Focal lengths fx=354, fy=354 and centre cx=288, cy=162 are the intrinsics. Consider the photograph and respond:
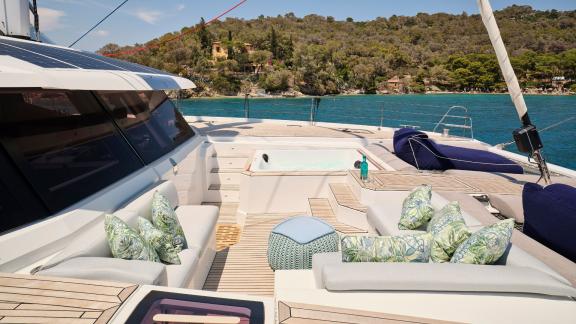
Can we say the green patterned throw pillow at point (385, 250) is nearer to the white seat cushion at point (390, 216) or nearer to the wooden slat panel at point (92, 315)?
the white seat cushion at point (390, 216)

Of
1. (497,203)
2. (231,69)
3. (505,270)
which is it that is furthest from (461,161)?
(231,69)

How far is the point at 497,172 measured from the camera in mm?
4578

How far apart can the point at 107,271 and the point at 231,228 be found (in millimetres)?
2590

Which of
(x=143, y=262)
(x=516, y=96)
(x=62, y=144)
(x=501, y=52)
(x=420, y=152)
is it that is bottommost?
(x=143, y=262)

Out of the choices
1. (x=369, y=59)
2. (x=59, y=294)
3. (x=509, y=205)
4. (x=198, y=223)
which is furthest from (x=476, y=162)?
(x=369, y=59)

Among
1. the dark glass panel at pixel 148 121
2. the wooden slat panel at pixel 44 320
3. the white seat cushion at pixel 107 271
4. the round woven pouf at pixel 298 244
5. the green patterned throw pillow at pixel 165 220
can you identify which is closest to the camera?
the wooden slat panel at pixel 44 320

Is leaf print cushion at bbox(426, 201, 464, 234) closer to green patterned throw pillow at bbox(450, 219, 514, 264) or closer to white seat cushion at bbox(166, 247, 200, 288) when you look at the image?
green patterned throw pillow at bbox(450, 219, 514, 264)

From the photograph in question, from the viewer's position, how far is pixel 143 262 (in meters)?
1.78

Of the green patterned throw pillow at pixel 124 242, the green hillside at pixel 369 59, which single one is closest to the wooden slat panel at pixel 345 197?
the green patterned throw pillow at pixel 124 242

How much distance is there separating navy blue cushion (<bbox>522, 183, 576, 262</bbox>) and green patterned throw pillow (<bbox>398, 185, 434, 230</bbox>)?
0.66 m

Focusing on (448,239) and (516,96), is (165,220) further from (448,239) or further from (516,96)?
(516,96)

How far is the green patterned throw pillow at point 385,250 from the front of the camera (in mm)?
1880

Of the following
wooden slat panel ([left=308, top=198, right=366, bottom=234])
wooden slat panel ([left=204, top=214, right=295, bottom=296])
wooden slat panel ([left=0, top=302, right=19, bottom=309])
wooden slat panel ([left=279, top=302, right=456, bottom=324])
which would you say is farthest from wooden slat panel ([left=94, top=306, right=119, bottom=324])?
wooden slat panel ([left=308, top=198, right=366, bottom=234])

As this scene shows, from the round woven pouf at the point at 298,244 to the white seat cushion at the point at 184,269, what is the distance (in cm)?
59
